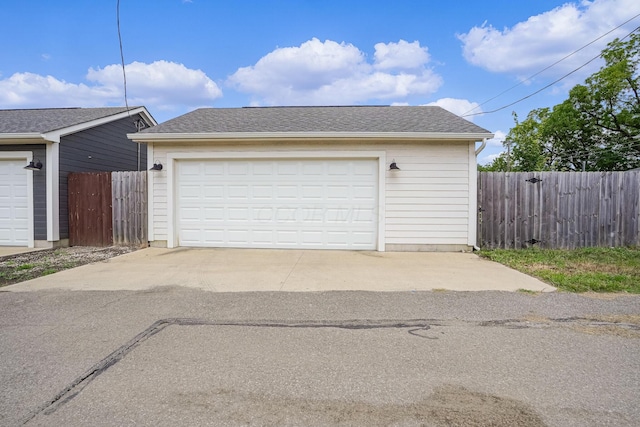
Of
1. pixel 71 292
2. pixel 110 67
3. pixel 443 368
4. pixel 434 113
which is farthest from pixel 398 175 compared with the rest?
pixel 110 67

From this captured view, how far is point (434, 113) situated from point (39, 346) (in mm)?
9903

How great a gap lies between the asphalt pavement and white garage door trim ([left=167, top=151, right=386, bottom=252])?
404 cm

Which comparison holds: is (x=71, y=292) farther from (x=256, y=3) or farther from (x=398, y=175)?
(x=256, y=3)

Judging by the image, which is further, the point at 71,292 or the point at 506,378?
the point at 71,292

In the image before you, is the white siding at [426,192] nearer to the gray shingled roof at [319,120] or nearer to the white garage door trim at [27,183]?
the gray shingled roof at [319,120]

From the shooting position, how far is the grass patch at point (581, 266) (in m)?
5.02

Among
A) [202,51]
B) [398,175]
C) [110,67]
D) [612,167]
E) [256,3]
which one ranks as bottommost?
[398,175]

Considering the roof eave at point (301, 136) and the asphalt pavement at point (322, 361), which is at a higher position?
the roof eave at point (301, 136)

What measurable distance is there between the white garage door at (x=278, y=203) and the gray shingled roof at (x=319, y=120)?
0.82m

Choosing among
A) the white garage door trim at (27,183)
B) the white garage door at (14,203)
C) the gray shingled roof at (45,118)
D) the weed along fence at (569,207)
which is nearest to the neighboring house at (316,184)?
the weed along fence at (569,207)

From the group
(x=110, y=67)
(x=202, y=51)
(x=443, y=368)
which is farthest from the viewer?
(x=202, y=51)

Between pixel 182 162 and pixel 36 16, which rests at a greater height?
pixel 36 16

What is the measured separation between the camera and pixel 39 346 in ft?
10.3

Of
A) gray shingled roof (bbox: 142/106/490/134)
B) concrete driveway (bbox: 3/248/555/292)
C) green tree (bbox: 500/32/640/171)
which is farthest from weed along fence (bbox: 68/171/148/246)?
green tree (bbox: 500/32/640/171)
